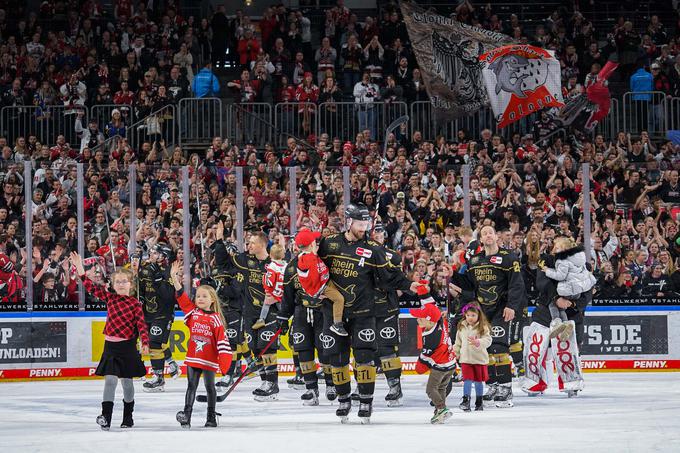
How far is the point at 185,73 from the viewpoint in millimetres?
26312

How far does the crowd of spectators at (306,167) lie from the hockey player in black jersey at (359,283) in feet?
8.16

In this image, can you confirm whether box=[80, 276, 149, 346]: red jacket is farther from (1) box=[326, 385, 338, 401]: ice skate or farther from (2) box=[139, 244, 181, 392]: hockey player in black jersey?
(2) box=[139, 244, 181, 392]: hockey player in black jersey

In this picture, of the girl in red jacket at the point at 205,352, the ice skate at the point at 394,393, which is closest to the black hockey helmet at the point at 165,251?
the ice skate at the point at 394,393

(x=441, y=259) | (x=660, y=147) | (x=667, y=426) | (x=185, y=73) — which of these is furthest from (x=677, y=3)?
(x=667, y=426)

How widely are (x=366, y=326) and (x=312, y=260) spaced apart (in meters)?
0.86

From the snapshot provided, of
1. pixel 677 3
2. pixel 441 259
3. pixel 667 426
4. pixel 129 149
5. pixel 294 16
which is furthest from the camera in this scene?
pixel 677 3

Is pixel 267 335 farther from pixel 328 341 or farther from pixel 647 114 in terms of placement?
pixel 647 114

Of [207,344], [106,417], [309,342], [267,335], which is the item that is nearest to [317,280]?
[207,344]

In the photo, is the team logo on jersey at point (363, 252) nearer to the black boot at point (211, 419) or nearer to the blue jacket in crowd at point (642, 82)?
the black boot at point (211, 419)

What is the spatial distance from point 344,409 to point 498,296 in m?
2.49

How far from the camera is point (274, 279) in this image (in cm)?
1497

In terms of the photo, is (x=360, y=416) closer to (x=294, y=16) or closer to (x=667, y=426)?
(x=667, y=426)

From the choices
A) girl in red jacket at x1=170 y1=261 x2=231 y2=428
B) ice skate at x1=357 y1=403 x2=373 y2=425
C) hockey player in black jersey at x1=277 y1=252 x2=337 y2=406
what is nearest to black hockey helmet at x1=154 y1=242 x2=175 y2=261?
hockey player in black jersey at x1=277 y1=252 x2=337 y2=406

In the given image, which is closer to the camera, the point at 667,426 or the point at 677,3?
the point at 667,426
